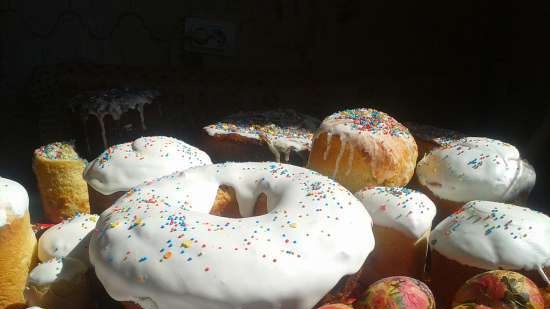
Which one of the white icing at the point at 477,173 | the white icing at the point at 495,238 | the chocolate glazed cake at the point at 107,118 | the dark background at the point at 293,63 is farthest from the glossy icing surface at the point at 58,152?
the white icing at the point at 495,238

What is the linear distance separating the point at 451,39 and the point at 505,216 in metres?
4.87

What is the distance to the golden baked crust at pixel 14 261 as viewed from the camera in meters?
2.01

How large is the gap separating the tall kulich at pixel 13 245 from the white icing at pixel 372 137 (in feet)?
4.50

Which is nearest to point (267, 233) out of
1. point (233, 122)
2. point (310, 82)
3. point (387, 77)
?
point (233, 122)

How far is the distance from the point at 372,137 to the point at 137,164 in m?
1.12

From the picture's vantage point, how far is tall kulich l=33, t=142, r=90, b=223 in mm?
3004

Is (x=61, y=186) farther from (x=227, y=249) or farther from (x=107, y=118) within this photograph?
(x=227, y=249)

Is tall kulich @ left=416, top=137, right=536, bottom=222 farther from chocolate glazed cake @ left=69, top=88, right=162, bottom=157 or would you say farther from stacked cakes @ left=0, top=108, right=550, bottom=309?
chocolate glazed cake @ left=69, top=88, right=162, bottom=157

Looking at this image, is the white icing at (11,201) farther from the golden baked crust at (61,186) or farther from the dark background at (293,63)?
the dark background at (293,63)

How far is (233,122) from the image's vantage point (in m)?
3.55

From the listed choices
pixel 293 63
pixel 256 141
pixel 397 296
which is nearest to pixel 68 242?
pixel 397 296

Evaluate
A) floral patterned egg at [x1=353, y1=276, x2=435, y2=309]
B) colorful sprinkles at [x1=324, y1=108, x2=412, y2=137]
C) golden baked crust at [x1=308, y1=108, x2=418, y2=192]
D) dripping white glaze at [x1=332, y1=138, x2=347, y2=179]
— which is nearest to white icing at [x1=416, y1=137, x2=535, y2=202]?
golden baked crust at [x1=308, y1=108, x2=418, y2=192]

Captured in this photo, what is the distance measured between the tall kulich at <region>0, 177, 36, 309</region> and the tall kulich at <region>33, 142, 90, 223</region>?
907 mm

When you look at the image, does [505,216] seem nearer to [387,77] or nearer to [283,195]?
[283,195]
